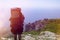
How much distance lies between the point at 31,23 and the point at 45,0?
22 centimetres

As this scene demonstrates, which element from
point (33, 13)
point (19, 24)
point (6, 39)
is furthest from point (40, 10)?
point (6, 39)

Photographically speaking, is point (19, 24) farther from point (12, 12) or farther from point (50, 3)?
point (50, 3)

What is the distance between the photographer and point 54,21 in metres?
1.09

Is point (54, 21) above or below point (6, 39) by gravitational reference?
above

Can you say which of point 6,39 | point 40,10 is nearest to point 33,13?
point 40,10

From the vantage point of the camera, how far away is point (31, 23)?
110 cm

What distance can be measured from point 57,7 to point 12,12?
1.23 feet

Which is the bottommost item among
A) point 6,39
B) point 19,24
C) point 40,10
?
point 6,39

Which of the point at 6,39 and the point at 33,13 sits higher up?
the point at 33,13

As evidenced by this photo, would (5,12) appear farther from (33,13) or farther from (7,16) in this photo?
(33,13)

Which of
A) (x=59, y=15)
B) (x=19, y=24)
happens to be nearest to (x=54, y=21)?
(x=59, y=15)

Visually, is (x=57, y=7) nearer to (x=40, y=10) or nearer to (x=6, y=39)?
(x=40, y=10)

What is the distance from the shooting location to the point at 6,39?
108cm

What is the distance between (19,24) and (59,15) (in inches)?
13.3
